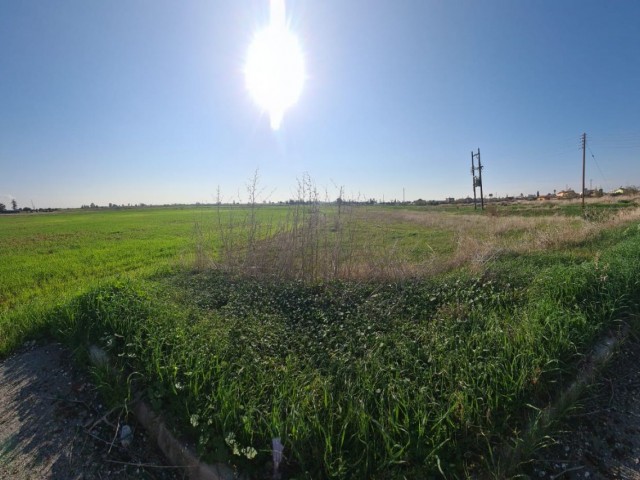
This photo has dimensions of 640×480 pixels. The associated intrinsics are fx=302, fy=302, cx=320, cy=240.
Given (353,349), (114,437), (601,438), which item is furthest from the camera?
(353,349)

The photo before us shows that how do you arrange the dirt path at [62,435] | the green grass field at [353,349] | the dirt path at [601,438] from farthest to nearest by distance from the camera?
the dirt path at [62,435] → the green grass field at [353,349] → the dirt path at [601,438]

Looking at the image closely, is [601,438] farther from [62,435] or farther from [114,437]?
[62,435]

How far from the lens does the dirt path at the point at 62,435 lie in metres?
2.63

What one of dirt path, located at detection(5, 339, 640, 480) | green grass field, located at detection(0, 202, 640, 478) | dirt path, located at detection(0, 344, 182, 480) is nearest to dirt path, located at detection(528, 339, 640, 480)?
dirt path, located at detection(5, 339, 640, 480)

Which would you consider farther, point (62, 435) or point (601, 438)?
point (62, 435)

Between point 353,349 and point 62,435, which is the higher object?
point 353,349

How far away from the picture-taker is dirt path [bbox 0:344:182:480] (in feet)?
8.63

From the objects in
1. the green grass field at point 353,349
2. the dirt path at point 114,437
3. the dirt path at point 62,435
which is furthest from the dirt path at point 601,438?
the dirt path at point 62,435

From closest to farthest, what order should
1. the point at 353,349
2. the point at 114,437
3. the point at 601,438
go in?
the point at 601,438, the point at 114,437, the point at 353,349

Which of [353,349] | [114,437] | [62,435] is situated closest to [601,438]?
[353,349]

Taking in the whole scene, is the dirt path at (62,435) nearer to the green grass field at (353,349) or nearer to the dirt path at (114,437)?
the dirt path at (114,437)

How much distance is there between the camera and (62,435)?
117 inches

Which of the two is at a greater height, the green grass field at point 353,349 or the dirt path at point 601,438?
the green grass field at point 353,349

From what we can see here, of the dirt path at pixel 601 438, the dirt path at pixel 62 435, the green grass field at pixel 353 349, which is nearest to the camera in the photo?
the dirt path at pixel 601 438
